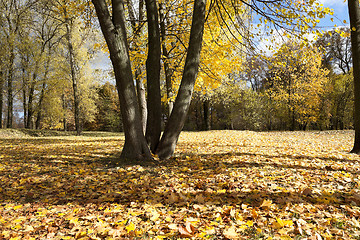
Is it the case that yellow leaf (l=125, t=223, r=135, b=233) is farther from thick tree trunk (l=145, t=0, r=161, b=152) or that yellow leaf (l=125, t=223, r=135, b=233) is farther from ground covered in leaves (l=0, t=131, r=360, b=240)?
thick tree trunk (l=145, t=0, r=161, b=152)

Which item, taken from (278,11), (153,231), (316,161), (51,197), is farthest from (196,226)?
(278,11)

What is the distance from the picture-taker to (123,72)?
467cm

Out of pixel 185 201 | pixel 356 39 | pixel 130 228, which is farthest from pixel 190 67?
pixel 356 39

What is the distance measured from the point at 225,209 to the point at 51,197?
98.0 inches

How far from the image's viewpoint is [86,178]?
13.2ft

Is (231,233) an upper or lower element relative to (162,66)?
lower

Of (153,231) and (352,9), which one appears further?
(352,9)

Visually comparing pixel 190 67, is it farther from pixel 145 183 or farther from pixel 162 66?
pixel 162 66

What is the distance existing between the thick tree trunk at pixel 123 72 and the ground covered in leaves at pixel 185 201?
52 centimetres

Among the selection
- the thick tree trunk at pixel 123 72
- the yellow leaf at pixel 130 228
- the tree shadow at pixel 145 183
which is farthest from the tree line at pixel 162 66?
the yellow leaf at pixel 130 228

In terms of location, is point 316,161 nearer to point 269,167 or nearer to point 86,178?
point 269,167

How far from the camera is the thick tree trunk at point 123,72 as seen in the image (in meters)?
4.51

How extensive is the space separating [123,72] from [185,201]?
3.05 m

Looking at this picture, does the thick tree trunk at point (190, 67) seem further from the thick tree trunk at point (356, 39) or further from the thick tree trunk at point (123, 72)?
the thick tree trunk at point (356, 39)
